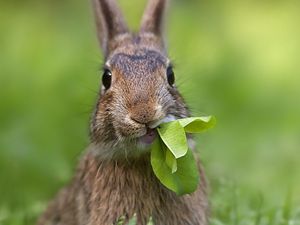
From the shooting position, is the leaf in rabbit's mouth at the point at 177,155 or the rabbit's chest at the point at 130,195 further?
the rabbit's chest at the point at 130,195

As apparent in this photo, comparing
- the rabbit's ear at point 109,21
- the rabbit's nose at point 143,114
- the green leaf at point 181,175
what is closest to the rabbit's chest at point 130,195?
the green leaf at point 181,175

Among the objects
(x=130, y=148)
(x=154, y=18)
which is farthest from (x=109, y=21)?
(x=130, y=148)

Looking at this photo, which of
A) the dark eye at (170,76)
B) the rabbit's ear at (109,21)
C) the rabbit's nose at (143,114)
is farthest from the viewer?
the rabbit's ear at (109,21)

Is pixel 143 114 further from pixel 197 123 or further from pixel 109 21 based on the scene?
pixel 109 21

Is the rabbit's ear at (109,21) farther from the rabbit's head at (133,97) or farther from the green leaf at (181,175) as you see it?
the green leaf at (181,175)

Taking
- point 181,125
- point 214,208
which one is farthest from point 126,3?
point 181,125

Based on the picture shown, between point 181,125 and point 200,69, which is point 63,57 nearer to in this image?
point 200,69

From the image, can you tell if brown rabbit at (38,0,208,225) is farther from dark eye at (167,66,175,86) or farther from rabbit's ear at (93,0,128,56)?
rabbit's ear at (93,0,128,56)
